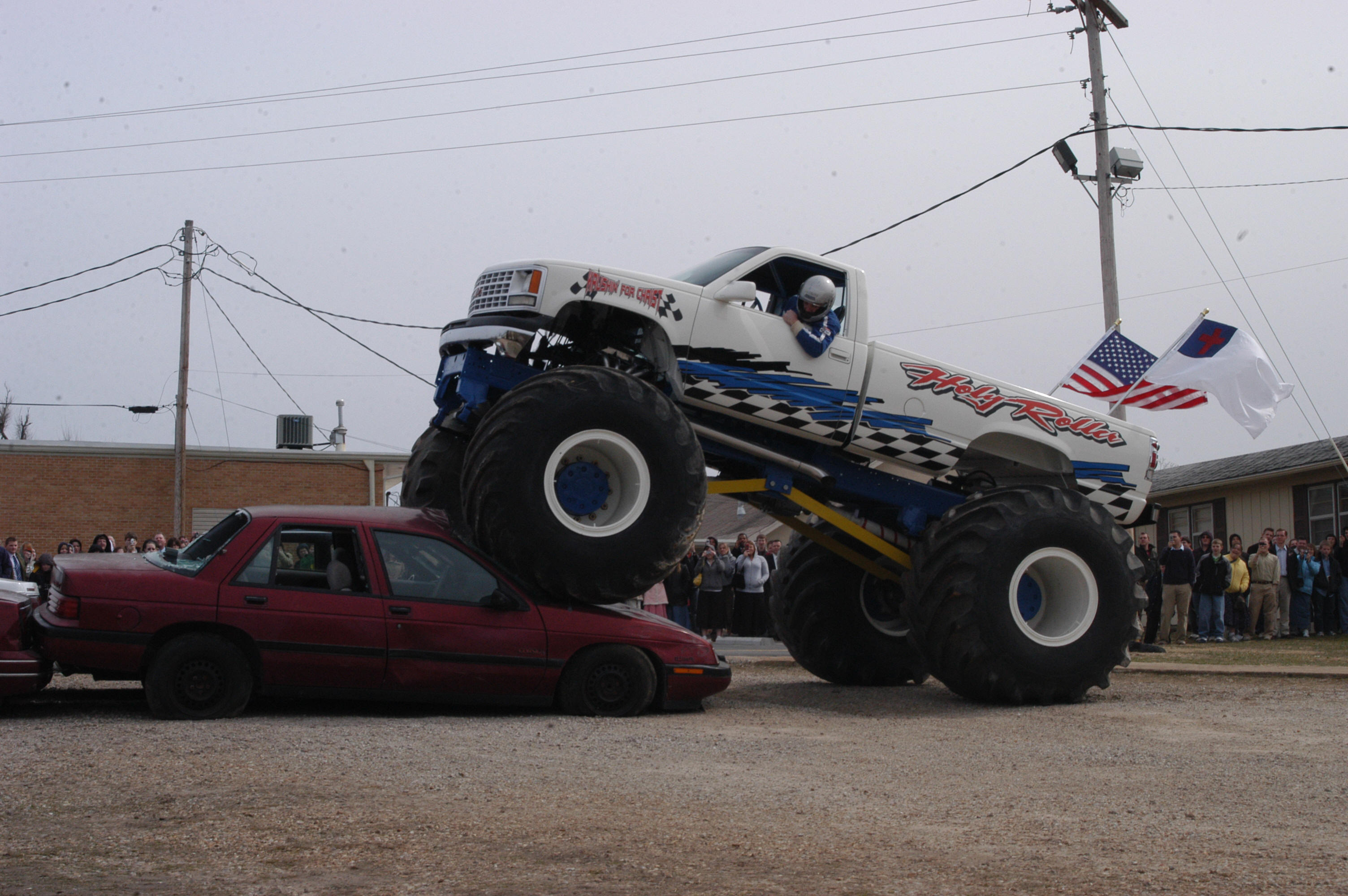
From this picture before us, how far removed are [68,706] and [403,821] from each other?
4507mm

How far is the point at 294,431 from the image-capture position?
3284cm

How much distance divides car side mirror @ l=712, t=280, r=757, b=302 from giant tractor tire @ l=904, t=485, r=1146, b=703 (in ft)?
8.00

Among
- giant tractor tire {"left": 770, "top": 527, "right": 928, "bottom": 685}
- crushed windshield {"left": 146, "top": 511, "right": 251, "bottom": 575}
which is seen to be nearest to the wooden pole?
giant tractor tire {"left": 770, "top": 527, "right": 928, "bottom": 685}

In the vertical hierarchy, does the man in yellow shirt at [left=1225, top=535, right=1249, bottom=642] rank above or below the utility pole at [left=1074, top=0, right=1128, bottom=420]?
below

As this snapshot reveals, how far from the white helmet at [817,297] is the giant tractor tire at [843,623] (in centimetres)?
298

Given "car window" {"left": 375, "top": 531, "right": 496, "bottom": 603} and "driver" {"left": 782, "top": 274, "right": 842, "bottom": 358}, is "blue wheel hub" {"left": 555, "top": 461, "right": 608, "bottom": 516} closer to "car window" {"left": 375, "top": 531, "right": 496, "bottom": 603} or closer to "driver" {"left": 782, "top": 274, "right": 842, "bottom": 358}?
"car window" {"left": 375, "top": 531, "right": 496, "bottom": 603}

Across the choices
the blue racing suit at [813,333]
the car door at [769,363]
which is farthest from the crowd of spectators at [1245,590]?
the blue racing suit at [813,333]

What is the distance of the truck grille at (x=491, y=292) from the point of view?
29.2 ft

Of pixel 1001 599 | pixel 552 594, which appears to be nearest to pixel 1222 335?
pixel 1001 599

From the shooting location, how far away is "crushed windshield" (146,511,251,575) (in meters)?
8.04

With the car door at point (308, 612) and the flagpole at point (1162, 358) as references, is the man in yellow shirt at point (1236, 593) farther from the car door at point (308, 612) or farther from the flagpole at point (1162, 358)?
the car door at point (308, 612)

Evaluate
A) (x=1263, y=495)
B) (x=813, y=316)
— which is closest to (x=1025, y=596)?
(x=813, y=316)

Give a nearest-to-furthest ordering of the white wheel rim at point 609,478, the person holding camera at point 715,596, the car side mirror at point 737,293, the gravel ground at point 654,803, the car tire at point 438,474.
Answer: the gravel ground at point 654,803
the white wheel rim at point 609,478
the car side mirror at point 737,293
the car tire at point 438,474
the person holding camera at point 715,596

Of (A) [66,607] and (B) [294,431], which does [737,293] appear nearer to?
(A) [66,607]
